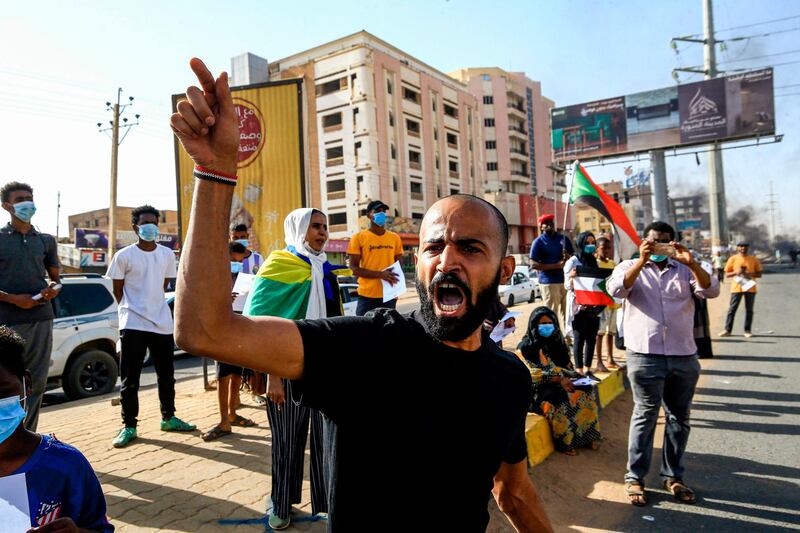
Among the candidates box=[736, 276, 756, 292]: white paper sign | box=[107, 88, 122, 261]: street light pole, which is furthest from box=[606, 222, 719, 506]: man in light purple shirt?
box=[107, 88, 122, 261]: street light pole

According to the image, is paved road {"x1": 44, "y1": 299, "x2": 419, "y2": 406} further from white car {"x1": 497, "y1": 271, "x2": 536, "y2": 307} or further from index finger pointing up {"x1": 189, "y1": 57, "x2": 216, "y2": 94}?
white car {"x1": 497, "y1": 271, "x2": 536, "y2": 307}

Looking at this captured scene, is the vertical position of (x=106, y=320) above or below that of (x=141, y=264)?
below

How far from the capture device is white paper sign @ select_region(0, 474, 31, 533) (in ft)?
5.35

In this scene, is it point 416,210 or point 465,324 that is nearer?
point 465,324

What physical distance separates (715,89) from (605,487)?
1636 inches

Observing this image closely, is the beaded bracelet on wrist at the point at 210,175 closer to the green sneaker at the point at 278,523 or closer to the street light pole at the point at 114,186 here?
the green sneaker at the point at 278,523

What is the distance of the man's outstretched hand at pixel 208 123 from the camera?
45.4 inches

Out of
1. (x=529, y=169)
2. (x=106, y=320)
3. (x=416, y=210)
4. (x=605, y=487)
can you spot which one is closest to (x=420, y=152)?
(x=416, y=210)

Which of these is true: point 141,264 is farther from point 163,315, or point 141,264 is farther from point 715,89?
point 715,89

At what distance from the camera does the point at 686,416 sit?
397 centimetres

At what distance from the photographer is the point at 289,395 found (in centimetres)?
322

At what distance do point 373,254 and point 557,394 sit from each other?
2.25 m

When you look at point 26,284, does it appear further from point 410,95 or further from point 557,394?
point 410,95

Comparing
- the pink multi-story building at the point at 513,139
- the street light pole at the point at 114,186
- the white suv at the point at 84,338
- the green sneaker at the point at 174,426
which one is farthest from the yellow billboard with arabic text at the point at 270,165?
the pink multi-story building at the point at 513,139
